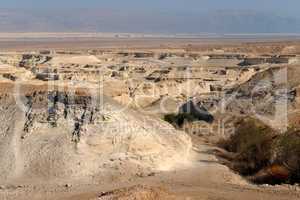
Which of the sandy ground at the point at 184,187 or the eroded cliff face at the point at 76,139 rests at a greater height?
the eroded cliff face at the point at 76,139

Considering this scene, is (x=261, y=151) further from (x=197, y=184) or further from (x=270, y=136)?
(x=197, y=184)

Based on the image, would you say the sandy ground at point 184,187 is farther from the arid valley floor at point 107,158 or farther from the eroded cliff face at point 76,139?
the eroded cliff face at point 76,139

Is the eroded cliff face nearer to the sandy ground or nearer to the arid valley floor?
the arid valley floor

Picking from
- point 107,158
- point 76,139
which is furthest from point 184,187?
point 76,139

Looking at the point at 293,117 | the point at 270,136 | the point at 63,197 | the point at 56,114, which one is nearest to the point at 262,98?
the point at 293,117

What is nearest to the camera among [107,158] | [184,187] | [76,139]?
[184,187]

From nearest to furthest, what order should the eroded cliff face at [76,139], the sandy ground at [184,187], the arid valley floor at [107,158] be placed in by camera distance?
the sandy ground at [184,187]
the arid valley floor at [107,158]
the eroded cliff face at [76,139]

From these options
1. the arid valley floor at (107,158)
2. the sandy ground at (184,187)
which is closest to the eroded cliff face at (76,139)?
the arid valley floor at (107,158)

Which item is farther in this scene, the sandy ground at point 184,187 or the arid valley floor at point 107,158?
the arid valley floor at point 107,158

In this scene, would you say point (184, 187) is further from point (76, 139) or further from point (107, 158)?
point (76, 139)

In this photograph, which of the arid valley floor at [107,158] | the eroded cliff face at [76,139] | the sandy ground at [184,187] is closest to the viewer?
the sandy ground at [184,187]
